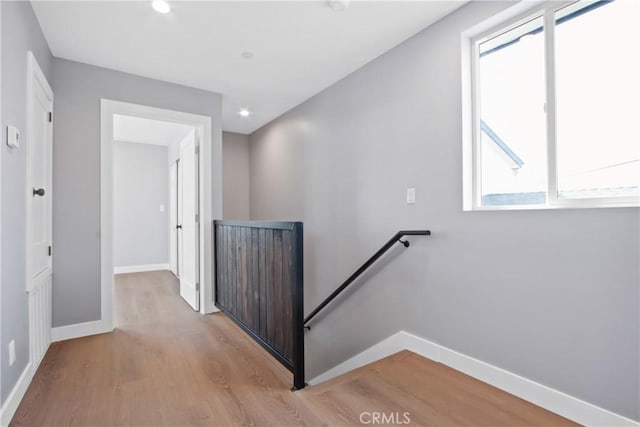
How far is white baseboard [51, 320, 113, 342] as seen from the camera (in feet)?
9.30

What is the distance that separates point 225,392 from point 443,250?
1.78 metres

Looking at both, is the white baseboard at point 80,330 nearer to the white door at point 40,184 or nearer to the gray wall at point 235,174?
the white door at point 40,184

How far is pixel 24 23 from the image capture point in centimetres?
204

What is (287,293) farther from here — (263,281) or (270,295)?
(263,281)

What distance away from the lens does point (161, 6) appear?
219 centimetres

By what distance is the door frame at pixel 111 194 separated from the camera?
3.07 meters

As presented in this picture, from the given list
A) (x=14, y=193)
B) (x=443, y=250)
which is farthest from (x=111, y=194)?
(x=443, y=250)

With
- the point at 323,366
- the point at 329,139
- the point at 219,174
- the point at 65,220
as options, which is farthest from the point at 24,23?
the point at 323,366

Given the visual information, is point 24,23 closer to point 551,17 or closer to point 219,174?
point 219,174

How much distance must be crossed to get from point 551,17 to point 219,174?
3.30 metres

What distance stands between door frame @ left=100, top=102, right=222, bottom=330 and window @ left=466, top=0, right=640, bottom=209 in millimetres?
2799

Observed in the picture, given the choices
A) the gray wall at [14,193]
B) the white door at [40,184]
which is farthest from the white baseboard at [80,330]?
the gray wall at [14,193]

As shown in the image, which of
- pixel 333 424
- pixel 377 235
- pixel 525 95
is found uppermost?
pixel 525 95

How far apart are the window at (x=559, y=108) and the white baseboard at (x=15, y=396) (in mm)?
3030
